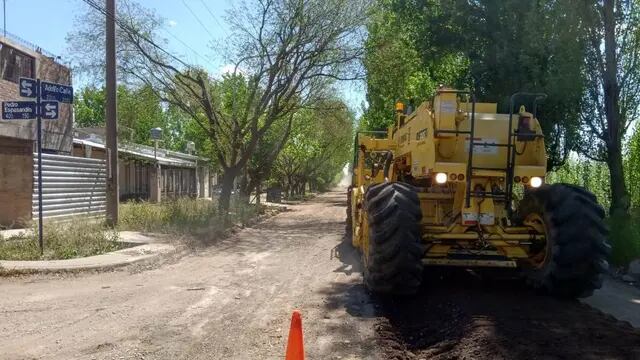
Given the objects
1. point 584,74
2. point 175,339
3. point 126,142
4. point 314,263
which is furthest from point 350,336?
point 126,142

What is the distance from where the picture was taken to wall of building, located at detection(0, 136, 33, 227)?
16250 mm

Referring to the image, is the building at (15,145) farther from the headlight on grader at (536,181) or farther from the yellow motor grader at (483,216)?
the headlight on grader at (536,181)

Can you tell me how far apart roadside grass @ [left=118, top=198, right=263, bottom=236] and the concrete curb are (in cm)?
318

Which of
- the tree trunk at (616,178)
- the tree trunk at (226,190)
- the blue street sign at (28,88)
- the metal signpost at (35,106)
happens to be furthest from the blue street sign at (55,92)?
the tree trunk at (616,178)

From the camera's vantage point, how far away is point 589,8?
13.0 meters

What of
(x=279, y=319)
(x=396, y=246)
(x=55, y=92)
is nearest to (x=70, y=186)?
(x=55, y=92)

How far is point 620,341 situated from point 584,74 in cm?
888

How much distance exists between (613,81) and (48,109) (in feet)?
37.3

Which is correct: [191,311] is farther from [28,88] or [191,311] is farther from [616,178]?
[616,178]

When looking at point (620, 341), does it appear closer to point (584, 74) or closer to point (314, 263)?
point (314, 263)

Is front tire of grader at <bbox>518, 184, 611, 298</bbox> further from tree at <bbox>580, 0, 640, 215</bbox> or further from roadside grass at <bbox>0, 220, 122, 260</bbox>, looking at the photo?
roadside grass at <bbox>0, 220, 122, 260</bbox>

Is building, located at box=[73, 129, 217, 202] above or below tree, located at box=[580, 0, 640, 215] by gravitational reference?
below

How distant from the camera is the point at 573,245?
25.5ft

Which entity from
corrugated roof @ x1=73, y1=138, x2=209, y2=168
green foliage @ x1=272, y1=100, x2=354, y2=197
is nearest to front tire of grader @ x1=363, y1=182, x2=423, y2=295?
green foliage @ x1=272, y1=100, x2=354, y2=197
